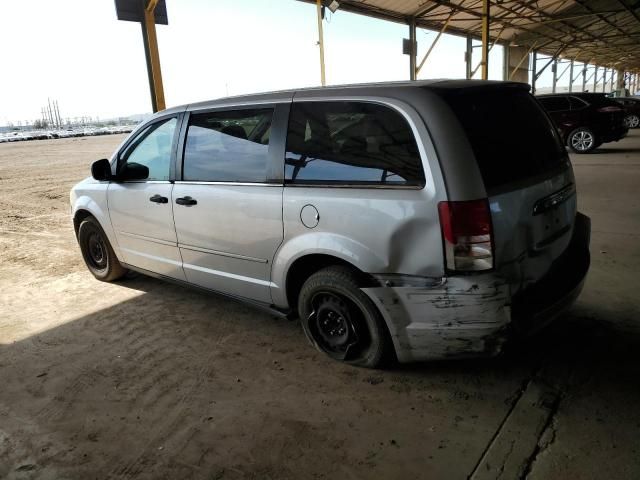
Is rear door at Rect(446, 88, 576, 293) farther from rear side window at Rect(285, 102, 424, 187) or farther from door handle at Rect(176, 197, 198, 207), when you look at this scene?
door handle at Rect(176, 197, 198, 207)

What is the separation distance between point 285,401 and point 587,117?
1278 centimetres

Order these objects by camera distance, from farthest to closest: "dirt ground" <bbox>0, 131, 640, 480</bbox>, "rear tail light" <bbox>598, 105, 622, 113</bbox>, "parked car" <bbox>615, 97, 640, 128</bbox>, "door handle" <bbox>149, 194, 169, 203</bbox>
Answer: "parked car" <bbox>615, 97, 640, 128</bbox>, "rear tail light" <bbox>598, 105, 622, 113</bbox>, "door handle" <bbox>149, 194, 169, 203</bbox>, "dirt ground" <bbox>0, 131, 640, 480</bbox>

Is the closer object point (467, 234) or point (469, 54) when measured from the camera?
point (467, 234)

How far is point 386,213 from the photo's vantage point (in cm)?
235

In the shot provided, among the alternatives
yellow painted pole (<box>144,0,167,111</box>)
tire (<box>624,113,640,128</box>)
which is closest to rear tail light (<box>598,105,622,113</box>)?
tire (<box>624,113,640,128</box>)

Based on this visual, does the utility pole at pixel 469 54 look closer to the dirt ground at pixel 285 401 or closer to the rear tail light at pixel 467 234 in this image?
the dirt ground at pixel 285 401

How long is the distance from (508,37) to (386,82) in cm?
2606

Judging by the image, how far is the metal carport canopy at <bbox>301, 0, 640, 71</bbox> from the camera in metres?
16.2

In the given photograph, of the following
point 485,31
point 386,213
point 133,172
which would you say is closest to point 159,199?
point 133,172

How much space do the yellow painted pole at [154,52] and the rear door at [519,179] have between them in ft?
26.2

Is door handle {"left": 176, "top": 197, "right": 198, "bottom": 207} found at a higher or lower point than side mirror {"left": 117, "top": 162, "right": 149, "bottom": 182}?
lower

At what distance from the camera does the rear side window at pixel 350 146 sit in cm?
236

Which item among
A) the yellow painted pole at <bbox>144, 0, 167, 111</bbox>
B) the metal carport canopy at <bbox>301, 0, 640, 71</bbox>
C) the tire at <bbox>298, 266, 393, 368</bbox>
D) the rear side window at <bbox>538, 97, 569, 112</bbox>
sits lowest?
the tire at <bbox>298, 266, 393, 368</bbox>

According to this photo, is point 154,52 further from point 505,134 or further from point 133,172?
point 505,134
